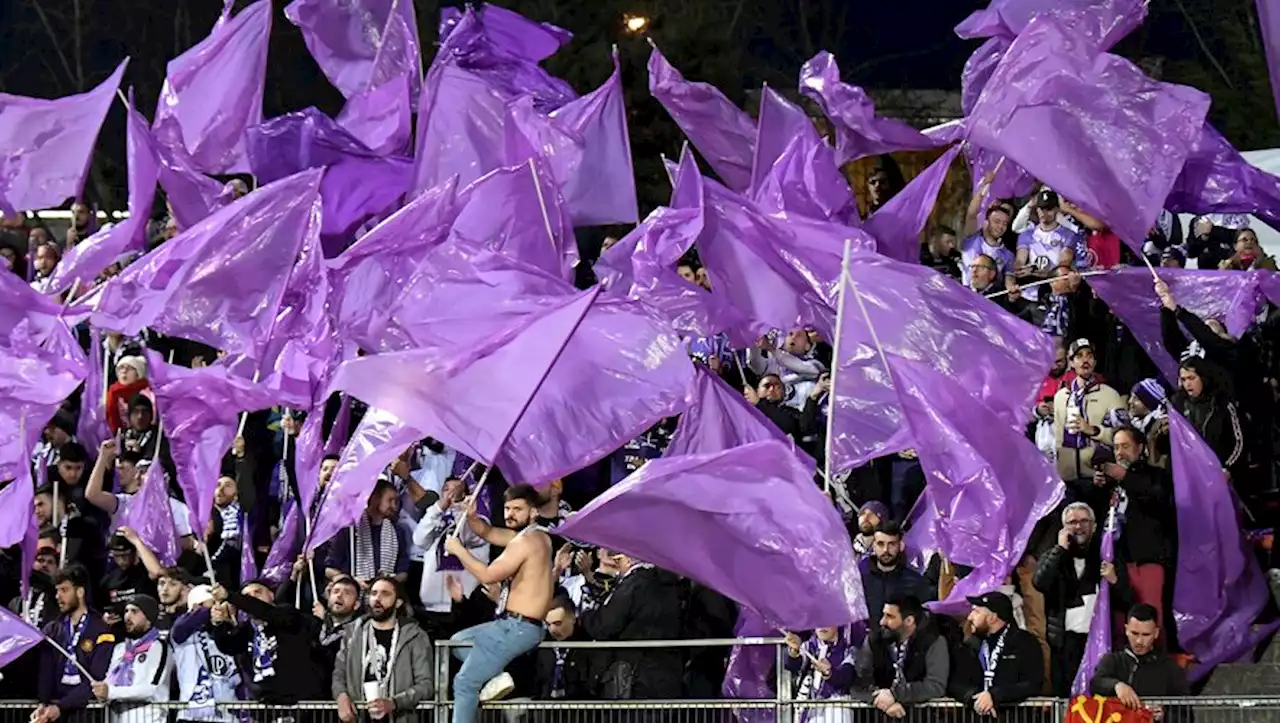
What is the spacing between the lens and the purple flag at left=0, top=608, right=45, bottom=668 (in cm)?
1656

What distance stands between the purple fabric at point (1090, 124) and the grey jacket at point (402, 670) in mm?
5216

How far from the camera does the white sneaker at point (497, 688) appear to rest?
15547mm

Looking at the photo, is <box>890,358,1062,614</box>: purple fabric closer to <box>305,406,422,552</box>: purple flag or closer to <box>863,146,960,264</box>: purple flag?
<box>305,406,422,552</box>: purple flag

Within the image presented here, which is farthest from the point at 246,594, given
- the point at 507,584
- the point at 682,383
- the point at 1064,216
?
the point at 1064,216

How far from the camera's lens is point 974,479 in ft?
51.2

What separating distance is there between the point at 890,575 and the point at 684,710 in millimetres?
1503

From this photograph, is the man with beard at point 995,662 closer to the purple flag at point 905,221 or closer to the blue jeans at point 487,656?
the blue jeans at point 487,656

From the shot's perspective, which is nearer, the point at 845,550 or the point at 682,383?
the point at 845,550

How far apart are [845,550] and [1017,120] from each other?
4.22m

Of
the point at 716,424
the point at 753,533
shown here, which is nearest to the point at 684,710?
the point at 753,533

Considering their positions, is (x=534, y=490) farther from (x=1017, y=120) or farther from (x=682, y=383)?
(x=1017, y=120)

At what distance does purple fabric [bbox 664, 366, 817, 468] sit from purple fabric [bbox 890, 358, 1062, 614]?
1677mm

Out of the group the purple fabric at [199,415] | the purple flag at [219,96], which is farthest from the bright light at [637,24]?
the purple fabric at [199,415]

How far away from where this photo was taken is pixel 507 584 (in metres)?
Result: 15.8
